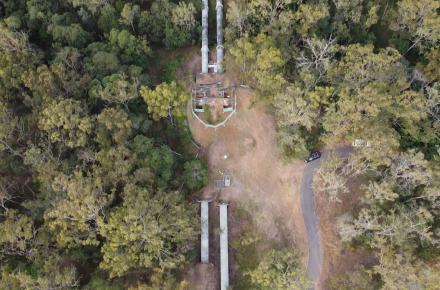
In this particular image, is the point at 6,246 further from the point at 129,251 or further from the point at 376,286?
the point at 376,286

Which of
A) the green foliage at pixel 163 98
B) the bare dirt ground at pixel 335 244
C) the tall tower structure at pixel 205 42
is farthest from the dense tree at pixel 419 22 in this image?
the green foliage at pixel 163 98

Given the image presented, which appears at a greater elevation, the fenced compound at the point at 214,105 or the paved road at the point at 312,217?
the fenced compound at the point at 214,105

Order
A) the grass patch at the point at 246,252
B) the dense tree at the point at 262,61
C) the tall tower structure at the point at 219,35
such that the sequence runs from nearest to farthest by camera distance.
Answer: the dense tree at the point at 262,61 → the grass patch at the point at 246,252 → the tall tower structure at the point at 219,35

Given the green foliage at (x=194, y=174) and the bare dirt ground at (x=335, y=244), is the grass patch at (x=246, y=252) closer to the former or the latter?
the green foliage at (x=194, y=174)

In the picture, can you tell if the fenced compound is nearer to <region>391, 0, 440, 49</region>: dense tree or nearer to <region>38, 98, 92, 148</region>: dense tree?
<region>38, 98, 92, 148</region>: dense tree

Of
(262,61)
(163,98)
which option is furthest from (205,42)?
(163,98)

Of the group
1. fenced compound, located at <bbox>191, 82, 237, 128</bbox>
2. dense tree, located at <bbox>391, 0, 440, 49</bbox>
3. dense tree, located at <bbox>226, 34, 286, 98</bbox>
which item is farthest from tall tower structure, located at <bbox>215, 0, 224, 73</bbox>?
dense tree, located at <bbox>391, 0, 440, 49</bbox>
